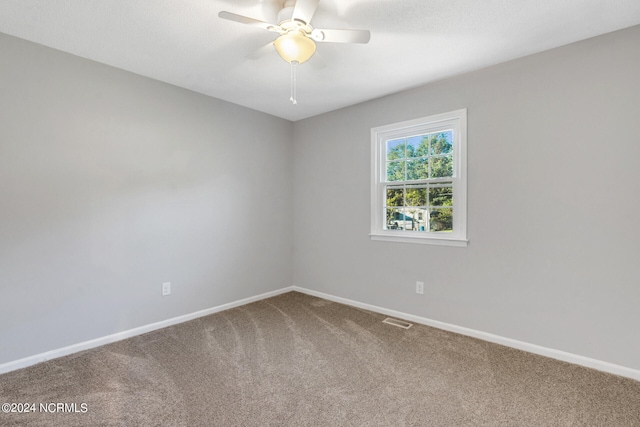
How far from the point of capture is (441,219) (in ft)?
9.93

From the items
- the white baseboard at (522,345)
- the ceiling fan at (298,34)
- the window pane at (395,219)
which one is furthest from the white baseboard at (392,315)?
the ceiling fan at (298,34)

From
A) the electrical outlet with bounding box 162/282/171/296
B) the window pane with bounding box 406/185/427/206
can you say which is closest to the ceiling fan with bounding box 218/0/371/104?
the window pane with bounding box 406/185/427/206

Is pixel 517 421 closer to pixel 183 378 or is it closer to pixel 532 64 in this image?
pixel 183 378

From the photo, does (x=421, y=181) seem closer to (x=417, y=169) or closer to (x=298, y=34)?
(x=417, y=169)

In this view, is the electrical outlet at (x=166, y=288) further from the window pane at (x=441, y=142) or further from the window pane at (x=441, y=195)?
the window pane at (x=441, y=142)

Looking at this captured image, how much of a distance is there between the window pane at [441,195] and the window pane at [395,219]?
0.36 metres

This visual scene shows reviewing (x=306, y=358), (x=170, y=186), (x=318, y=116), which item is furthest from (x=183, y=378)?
(x=318, y=116)

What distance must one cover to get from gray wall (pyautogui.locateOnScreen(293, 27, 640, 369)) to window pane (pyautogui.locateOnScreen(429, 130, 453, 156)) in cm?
22

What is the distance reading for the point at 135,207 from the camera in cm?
281

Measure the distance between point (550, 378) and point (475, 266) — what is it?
3.11 ft

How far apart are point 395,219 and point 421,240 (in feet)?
1.28

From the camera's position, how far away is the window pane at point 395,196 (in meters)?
3.32

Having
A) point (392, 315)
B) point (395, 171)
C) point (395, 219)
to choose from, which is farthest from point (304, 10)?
Answer: point (392, 315)

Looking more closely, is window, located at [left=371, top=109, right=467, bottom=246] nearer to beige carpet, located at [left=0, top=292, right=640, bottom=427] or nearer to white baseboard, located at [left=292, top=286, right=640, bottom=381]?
white baseboard, located at [left=292, top=286, right=640, bottom=381]
